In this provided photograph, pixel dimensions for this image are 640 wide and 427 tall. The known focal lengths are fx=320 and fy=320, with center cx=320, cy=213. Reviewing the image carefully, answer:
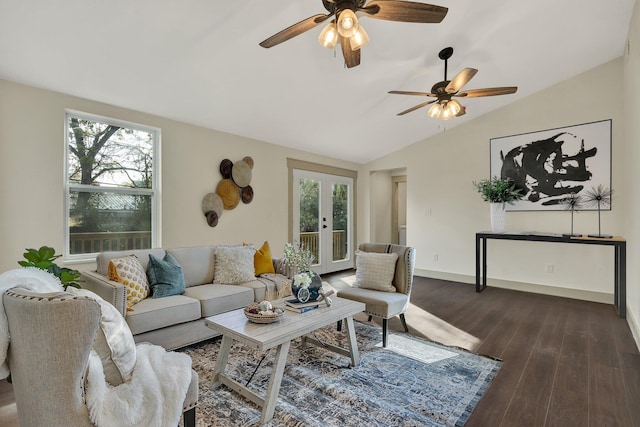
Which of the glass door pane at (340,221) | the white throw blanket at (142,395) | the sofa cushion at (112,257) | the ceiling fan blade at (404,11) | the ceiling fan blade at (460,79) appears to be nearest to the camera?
the white throw blanket at (142,395)

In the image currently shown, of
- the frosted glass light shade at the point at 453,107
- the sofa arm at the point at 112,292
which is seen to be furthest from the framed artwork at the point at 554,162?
the sofa arm at the point at 112,292

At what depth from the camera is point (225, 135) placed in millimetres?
4301

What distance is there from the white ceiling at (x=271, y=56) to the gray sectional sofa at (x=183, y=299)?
63.5 inches

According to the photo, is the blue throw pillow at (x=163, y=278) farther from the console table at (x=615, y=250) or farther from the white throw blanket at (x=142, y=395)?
the console table at (x=615, y=250)

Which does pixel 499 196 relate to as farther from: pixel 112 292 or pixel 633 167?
pixel 112 292

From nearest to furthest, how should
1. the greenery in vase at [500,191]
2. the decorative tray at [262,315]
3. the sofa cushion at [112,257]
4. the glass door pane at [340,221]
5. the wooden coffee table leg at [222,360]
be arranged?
the decorative tray at [262,315]
the wooden coffee table leg at [222,360]
the sofa cushion at [112,257]
the greenery in vase at [500,191]
the glass door pane at [340,221]

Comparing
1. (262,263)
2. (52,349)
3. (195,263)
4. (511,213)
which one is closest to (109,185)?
(195,263)

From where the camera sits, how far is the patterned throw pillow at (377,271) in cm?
313

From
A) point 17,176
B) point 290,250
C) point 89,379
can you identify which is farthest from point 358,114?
point 89,379

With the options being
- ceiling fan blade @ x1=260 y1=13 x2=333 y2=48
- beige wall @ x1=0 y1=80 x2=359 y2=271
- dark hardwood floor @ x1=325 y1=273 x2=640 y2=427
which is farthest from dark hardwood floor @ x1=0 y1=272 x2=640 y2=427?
ceiling fan blade @ x1=260 y1=13 x2=333 y2=48

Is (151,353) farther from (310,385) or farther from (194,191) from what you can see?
(194,191)

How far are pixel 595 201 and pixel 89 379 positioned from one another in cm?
553

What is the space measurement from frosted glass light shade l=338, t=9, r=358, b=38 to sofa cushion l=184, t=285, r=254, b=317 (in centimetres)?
235

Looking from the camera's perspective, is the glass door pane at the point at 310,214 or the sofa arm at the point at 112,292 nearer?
the sofa arm at the point at 112,292
